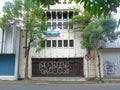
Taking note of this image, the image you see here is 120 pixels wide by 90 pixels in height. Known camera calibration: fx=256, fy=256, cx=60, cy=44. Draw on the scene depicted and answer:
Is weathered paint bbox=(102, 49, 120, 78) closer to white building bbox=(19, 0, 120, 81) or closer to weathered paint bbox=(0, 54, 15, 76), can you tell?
white building bbox=(19, 0, 120, 81)

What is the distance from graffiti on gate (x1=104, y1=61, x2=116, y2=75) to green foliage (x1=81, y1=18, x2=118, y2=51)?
249cm

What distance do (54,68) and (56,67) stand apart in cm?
23

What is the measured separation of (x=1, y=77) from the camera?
2553 cm

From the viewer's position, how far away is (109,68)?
25.8 metres

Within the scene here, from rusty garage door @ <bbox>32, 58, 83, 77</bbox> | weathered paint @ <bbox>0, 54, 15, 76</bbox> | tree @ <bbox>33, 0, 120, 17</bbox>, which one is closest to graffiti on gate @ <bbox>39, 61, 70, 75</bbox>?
rusty garage door @ <bbox>32, 58, 83, 77</bbox>

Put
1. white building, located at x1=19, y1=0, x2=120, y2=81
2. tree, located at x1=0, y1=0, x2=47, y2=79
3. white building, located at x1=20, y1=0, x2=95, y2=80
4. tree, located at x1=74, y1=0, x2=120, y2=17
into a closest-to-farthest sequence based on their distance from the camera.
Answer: tree, located at x1=74, y1=0, x2=120, y2=17 → tree, located at x1=0, y1=0, x2=47, y2=79 → white building, located at x1=19, y1=0, x2=120, y2=81 → white building, located at x1=20, y1=0, x2=95, y2=80

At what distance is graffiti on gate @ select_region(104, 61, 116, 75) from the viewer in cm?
2578

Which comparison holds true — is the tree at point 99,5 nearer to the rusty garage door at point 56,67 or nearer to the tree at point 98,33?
the tree at point 98,33

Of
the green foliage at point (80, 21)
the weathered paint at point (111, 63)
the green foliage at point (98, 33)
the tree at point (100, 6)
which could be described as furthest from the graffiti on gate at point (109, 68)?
the tree at point (100, 6)

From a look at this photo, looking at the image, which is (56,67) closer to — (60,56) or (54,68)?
(54,68)

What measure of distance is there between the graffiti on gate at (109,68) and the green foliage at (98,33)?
2494mm

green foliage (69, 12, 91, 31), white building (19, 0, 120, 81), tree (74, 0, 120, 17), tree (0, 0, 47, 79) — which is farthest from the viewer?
white building (19, 0, 120, 81)

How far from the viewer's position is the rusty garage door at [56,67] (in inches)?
1045

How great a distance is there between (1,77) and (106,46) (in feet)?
35.8
